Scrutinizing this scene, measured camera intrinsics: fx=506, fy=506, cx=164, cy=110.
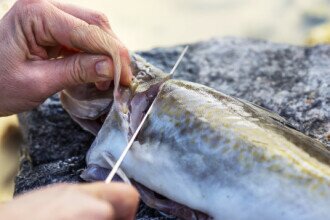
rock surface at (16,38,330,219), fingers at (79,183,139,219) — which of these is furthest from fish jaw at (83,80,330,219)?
fingers at (79,183,139,219)

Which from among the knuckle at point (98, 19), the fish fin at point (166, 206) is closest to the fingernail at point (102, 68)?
the knuckle at point (98, 19)

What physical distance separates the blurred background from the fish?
12.7ft

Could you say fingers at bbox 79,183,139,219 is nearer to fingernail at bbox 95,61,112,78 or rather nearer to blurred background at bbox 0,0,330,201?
fingernail at bbox 95,61,112,78

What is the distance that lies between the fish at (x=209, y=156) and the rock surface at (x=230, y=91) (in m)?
0.35

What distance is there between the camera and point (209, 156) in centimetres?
213

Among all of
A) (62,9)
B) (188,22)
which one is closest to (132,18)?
(188,22)

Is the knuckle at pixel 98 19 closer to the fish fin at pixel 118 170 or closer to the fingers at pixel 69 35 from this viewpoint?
the fingers at pixel 69 35

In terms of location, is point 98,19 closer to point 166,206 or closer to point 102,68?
point 102,68

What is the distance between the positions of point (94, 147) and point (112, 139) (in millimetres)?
125

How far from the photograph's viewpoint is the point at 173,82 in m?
2.53

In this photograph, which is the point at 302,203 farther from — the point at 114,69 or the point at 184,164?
the point at 114,69

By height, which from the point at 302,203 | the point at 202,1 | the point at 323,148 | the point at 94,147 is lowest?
the point at 94,147

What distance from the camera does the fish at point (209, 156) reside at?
6.43 feet

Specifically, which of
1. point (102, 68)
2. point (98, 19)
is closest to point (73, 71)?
point (102, 68)
